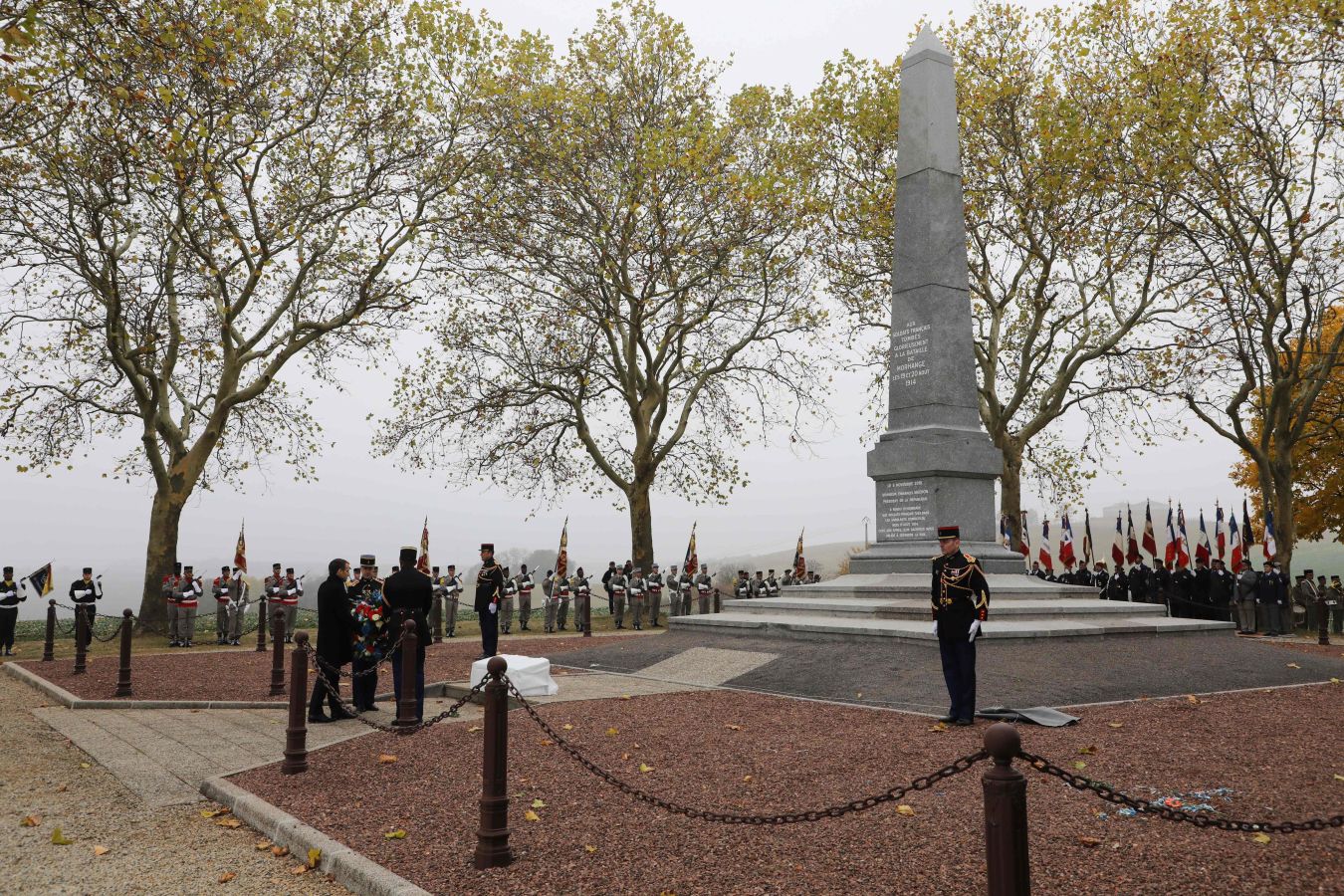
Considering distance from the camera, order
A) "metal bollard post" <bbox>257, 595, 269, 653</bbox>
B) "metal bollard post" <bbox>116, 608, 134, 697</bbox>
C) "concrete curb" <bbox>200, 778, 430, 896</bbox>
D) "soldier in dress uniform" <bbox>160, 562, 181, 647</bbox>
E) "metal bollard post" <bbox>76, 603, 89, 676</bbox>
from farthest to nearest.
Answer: "soldier in dress uniform" <bbox>160, 562, 181, 647</bbox> < "metal bollard post" <bbox>257, 595, 269, 653</bbox> < "metal bollard post" <bbox>76, 603, 89, 676</bbox> < "metal bollard post" <bbox>116, 608, 134, 697</bbox> < "concrete curb" <bbox>200, 778, 430, 896</bbox>

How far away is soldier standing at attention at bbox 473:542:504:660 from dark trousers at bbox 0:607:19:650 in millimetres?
11894

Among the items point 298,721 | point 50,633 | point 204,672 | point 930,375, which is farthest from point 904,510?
point 50,633

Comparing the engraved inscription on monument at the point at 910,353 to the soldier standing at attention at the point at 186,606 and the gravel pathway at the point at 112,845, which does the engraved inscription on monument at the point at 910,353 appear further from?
the soldier standing at attention at the point at 186,606

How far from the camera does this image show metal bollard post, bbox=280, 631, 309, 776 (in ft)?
25.1

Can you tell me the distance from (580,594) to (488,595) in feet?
36.1

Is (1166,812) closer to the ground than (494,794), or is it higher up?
higher up

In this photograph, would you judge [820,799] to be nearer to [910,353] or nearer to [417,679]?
[417,679]

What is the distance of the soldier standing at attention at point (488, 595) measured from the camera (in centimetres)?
1438

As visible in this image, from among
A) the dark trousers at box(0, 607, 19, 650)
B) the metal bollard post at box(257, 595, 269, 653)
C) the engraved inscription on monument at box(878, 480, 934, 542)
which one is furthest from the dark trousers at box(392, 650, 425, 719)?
the dark trousers at box(0, 607, 19, 650)

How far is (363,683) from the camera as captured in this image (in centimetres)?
1057

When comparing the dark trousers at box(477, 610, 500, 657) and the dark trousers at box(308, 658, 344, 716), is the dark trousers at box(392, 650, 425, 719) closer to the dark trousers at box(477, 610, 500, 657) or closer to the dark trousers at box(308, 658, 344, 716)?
the dark trousers at box(308, 658, 344, 716)

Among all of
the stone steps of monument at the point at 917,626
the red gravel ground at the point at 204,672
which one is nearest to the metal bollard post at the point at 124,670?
the red gravel ground at the point at 204,672

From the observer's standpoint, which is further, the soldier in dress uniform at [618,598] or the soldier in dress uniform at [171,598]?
the soldier in dress uniform at [618,598]

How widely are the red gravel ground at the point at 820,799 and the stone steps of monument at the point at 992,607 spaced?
3.81 m
